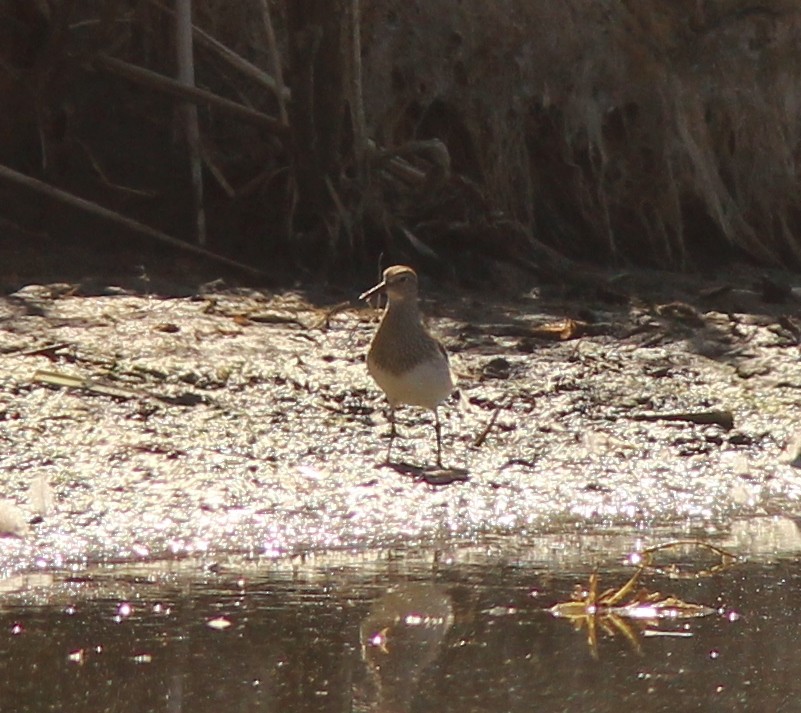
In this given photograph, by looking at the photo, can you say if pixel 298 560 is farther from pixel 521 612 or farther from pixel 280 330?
pixel 280 330

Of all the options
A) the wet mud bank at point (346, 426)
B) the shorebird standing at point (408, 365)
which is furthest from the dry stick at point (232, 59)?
the shorebird standing at point (408, 365)

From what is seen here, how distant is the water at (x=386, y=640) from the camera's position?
4680 mm

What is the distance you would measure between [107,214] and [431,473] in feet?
9.73

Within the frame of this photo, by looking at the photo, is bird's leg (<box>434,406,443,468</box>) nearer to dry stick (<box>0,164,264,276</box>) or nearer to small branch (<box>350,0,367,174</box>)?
dry stick (<box>0,164,264,276</box>)

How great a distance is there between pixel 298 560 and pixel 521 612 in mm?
888

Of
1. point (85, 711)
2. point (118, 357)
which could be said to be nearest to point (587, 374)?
point (118, 357)

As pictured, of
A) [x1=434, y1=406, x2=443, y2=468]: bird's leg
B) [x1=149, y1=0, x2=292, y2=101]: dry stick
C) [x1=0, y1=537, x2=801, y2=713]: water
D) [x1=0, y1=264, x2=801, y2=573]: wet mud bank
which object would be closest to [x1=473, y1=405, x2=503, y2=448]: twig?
[x1=0, y1=264, x2=801, y2=573]: wet mud bank

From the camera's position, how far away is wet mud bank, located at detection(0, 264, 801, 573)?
6.46 metres

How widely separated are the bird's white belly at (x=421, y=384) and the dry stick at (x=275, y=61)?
9.04 feet

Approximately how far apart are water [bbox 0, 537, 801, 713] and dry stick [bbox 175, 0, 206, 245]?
3974 millimetres

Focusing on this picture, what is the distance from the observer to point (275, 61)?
9.75m

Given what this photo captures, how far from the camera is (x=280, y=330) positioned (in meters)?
8.53

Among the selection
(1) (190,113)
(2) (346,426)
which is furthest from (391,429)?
(1) (190,113)

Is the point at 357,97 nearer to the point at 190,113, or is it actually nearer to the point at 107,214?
the point at 190,113
